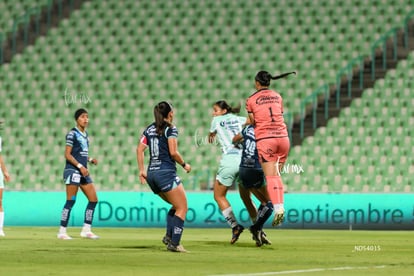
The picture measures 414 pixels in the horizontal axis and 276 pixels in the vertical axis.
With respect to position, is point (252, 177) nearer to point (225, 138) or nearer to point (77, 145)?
point (225, 138)

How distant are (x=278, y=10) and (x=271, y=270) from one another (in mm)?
21985

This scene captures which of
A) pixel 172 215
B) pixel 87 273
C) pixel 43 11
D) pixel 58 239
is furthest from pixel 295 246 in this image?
pixel 43 11

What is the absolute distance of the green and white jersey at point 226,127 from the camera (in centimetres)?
1588

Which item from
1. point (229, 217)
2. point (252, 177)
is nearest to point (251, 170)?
point (252, 177)

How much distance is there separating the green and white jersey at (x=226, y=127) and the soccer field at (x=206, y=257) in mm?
1569

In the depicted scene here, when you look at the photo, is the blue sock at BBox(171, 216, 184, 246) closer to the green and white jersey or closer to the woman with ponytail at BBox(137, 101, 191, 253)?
the woman with ponytail at BBox(137, 101, 191, 253)

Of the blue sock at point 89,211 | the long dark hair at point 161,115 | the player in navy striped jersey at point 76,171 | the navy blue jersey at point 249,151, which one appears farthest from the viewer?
the blue sock at point 89,211

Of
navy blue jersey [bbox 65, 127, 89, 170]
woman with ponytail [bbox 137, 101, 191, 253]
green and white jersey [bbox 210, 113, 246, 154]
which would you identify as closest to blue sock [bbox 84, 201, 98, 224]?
navy blue jersey [bbox 65, 127, 89, 170]

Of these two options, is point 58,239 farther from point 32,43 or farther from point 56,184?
point 32,43

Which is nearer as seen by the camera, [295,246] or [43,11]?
[295,246]

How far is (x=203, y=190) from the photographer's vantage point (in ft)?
→ 82.3

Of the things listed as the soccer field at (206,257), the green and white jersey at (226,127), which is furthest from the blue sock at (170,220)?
the green and white jersey at (226,127)

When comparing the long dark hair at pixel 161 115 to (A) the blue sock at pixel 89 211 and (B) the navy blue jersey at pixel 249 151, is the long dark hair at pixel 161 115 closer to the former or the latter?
(B) the navy blue jersey at pixel 249 151

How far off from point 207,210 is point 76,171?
6680mm
